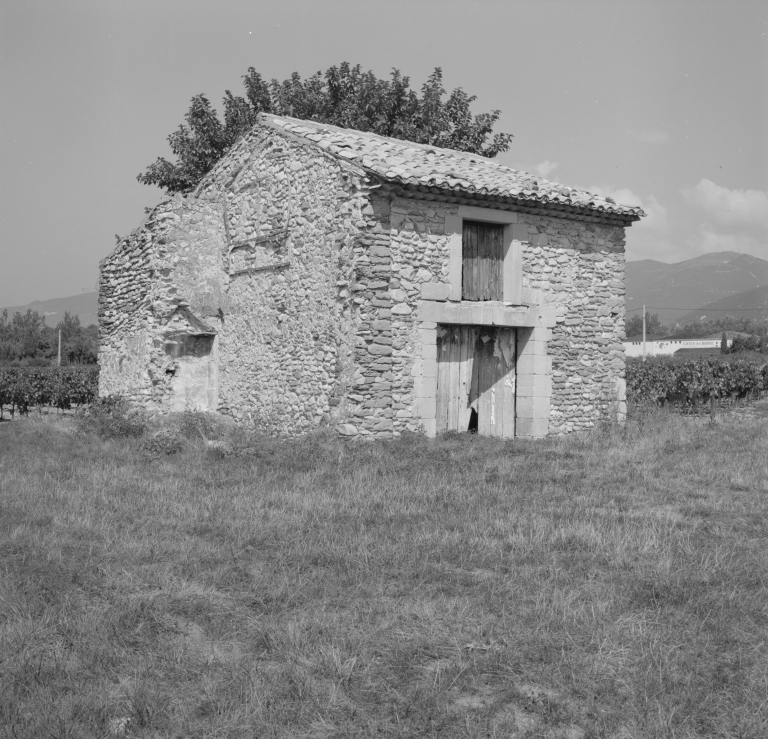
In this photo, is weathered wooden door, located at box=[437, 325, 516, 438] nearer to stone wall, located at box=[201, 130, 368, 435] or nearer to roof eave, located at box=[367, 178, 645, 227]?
stone wall, located at box=[201, 130, 368, 435]

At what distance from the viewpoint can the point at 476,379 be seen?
13.1 metres

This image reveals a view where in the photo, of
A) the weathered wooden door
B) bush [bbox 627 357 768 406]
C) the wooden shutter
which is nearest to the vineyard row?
bush [bbox 627 357 768 406]

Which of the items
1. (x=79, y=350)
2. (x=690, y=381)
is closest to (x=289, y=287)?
(x=690, y=381)

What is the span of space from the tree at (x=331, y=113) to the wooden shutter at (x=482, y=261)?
10.6 meters

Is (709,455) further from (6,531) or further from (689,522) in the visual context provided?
(6,531)

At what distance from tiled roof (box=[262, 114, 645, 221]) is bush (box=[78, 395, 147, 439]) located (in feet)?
18.3

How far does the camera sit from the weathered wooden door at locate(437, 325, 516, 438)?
41.6 ft

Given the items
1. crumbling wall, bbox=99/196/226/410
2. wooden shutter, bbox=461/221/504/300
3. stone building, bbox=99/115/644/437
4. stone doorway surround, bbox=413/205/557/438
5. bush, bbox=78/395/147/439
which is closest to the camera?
stone building, bbox=99/115/644/437

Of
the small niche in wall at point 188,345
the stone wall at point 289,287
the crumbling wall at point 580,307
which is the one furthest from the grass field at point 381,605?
the small niche in wall at point 188,345

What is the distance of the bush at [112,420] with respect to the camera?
43.9 ft

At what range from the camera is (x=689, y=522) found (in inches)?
286

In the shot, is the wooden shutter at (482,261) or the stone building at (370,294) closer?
the stone building at (370,294)

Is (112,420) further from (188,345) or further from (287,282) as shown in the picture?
(287,282)

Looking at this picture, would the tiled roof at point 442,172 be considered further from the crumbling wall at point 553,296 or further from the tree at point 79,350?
the tree at point 79,350
